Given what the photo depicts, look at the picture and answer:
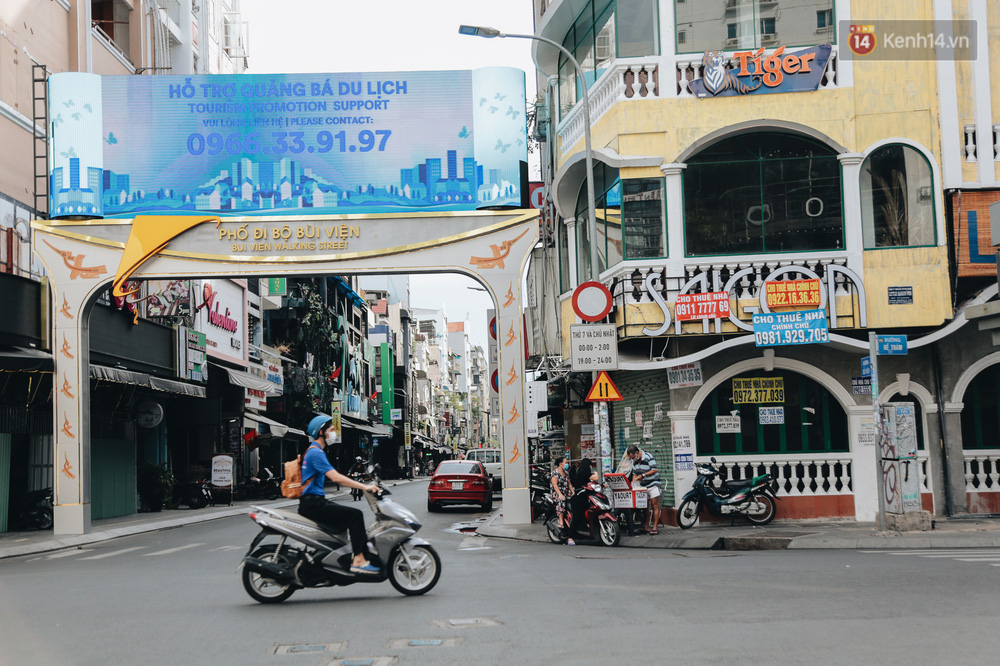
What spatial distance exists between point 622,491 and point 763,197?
6284 mm

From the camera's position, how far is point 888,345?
1823 cm

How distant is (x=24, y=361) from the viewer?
891 inches

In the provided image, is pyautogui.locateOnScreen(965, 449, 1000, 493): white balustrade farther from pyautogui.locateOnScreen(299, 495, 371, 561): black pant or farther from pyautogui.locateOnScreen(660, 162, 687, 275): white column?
pyautogui.locateOnScreen(299, 495, 371, 561): black pant

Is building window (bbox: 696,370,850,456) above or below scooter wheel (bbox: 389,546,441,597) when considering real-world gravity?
above

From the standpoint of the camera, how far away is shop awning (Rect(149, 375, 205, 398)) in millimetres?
28344

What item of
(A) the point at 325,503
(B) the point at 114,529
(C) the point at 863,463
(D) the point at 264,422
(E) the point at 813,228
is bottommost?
(B) the point at 114,529

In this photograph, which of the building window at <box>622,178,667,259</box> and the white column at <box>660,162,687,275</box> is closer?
the white column at <box>660,162,687,275</box>

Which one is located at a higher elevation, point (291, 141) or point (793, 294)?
point (291, 141)

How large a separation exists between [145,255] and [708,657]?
1803 cm

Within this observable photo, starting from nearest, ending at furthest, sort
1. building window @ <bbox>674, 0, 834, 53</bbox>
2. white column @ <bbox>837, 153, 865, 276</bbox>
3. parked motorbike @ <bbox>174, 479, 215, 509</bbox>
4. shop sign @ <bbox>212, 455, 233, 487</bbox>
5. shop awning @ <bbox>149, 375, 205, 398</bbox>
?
white column @ <bbox>837, 153, 865, 276</bbox>
building window @ <bbox>674, 0, 834, 53</bbox>
shop awning @ <bbox>149, 375, 205, 398</bbox>
parked motorbike @ <bbox>174, 479, 215, 509</bbox>
shop sign @ <bbox>212, 455, 233, 487</bbox>

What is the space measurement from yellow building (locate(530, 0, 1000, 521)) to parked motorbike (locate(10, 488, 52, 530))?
1406 cm

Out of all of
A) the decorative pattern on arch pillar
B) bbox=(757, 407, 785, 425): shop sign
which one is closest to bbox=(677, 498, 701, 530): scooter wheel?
bbox=(757, 407, 785, 425): shop sign

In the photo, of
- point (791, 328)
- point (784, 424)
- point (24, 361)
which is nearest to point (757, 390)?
point (784, 424)

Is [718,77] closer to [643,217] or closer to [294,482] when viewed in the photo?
[643,217]
